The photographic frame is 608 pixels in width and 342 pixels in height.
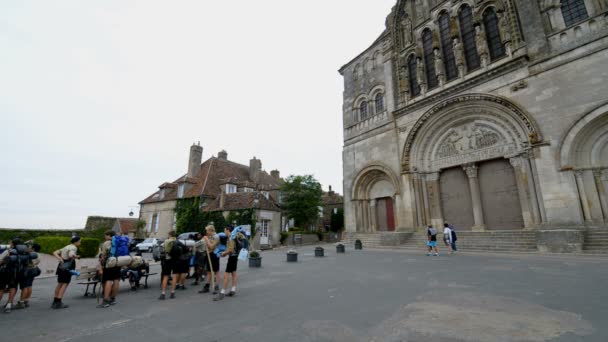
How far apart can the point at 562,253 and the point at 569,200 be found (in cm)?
278

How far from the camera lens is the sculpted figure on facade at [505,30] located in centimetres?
1509

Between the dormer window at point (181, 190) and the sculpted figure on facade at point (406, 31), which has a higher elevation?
the sculpted figure on facade at point (406, 31)

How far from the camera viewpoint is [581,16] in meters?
13.3

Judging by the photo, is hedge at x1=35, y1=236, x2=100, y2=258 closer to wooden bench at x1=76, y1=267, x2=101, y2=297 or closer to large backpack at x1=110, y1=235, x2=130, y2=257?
wooden bench at x1=76, y1=267, x2=101, y2=297

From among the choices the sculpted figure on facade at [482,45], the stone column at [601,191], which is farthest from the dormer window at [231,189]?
the stone column at [601,191]

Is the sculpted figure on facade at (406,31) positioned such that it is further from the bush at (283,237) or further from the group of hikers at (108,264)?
the group of hikers at (108,264)

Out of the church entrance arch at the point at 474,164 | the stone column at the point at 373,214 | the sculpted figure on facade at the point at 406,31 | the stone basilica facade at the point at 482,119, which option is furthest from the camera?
the stone column at the point at 373,214

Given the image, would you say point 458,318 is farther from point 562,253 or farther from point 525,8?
point 525,8

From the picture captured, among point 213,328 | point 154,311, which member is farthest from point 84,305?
point 213,328

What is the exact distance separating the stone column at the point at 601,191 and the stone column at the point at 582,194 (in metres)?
0.55

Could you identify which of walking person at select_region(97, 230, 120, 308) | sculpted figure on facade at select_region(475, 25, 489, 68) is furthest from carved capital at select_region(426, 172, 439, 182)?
walking person at select_region(97, 230, 120, 308)

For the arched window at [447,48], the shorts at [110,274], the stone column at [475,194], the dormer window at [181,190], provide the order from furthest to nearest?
the dormer window at [181,190] < the arched window at [447,48] < the stone column at [475,194] < the shorts at [110,274]

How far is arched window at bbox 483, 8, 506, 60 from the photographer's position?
16.1 metres

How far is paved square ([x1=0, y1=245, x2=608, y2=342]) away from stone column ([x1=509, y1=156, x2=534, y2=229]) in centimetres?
800
